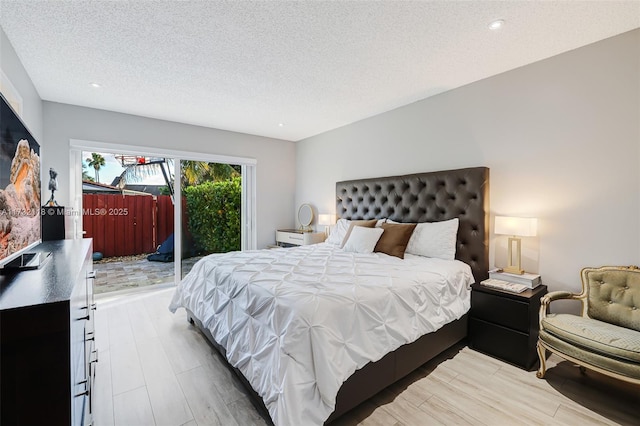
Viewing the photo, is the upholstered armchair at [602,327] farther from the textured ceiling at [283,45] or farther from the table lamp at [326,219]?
the table lamp at [326,219]

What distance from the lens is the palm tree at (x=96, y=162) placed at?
3.82 metres

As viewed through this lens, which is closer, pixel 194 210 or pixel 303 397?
pixel 303 397

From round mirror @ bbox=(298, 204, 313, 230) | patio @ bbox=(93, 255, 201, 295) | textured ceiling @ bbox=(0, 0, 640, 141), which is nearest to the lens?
textured ceiling @ bbox=(0, 0, 640, 141)

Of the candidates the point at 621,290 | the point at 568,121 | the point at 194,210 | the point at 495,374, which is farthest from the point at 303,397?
the point at 194,210

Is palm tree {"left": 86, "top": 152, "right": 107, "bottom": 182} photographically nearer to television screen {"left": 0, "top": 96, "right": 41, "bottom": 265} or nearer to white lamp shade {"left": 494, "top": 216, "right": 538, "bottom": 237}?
television screen {"left": 0, "top": 96, "right": 41, "bottom": 265}

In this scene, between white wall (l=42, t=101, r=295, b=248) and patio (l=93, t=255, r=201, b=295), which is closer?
white wall (l=42, t=101, r=295, b=248)

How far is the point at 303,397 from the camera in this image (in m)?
→ 1.43

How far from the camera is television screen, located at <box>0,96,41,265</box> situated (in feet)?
4.70

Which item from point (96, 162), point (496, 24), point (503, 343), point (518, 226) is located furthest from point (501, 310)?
point (96, 162)

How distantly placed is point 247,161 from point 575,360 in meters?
4.64

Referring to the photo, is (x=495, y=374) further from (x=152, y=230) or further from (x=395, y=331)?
(x=152, y=230)

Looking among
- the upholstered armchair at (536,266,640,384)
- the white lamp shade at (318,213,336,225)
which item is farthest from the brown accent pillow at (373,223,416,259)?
the white lamp shade at (318,213,336,225)

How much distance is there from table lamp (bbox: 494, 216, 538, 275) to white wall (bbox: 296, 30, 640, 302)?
0.43 feet

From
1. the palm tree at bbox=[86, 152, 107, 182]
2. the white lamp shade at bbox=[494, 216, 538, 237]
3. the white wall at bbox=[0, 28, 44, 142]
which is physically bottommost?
the white lamp shade at bbox=[494, 216, 538, 237]
